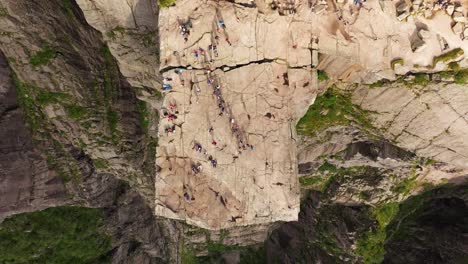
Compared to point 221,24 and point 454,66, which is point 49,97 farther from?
point 454,66

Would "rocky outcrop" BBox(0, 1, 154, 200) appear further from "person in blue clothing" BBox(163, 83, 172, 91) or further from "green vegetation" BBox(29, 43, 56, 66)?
"person in blue clothing" BBox(163, 83, 172, 91)

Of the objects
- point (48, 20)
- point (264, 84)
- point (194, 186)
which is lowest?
point (194, 186)

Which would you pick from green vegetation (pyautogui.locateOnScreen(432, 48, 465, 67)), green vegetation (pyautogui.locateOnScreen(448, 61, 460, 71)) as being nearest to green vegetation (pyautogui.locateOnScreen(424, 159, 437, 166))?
green vegetation (pyautogui.locateOnScreen(448, 61, 460, 71))

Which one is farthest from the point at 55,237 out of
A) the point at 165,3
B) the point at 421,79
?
the point at 421,79

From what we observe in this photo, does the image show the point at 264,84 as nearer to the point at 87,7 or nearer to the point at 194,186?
the point at 194,186

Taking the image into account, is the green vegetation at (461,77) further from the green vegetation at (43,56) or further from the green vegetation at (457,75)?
the green vegetation at (43,56)

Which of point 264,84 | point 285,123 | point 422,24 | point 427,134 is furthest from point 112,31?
→ point 427,134

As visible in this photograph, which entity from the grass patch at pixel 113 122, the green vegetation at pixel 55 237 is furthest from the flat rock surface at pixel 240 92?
the green vegetation at pixel 55 237
